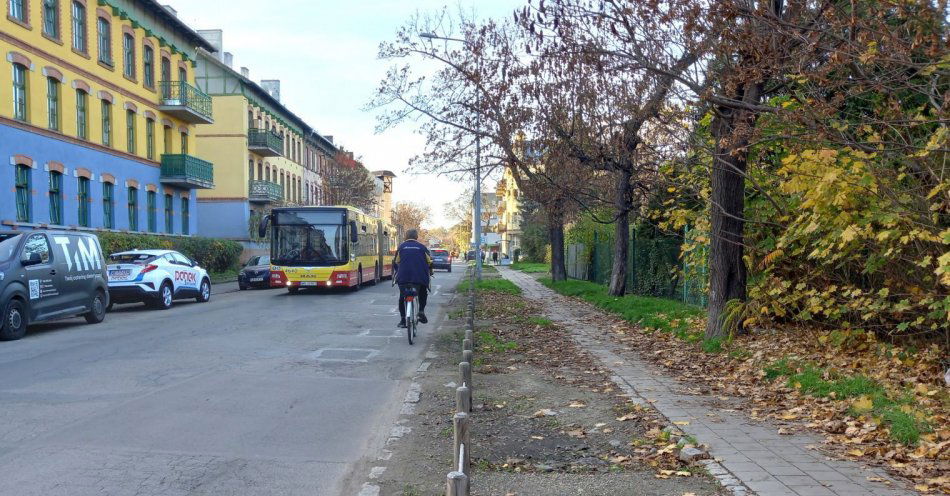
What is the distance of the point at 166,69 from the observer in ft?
116

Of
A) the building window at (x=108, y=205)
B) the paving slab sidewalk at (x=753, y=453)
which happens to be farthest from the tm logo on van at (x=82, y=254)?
the building window at (x=108, y=205)

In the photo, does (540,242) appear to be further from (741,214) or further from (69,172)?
(741,214)

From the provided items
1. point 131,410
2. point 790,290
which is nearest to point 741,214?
point 790,290

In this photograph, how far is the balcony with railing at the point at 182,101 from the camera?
Result: 34.4 metres

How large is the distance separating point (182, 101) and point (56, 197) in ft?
32.7

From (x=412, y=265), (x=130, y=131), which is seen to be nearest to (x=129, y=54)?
(x=130, y=131)

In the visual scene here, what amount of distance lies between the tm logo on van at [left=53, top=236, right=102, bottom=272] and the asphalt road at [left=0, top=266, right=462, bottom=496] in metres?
1.31

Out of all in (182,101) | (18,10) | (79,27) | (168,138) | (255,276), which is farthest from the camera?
(168,138)

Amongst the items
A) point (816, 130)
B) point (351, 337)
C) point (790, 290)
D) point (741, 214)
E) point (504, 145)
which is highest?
point (504, 145)

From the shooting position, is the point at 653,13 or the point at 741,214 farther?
the point at 741,214

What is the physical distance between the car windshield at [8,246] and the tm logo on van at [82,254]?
957 millimetres

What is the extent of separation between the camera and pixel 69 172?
2669 centimetres

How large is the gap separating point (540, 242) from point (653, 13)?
51.8 metres

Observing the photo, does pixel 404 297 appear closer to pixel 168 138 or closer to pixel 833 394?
pixel 833 394
